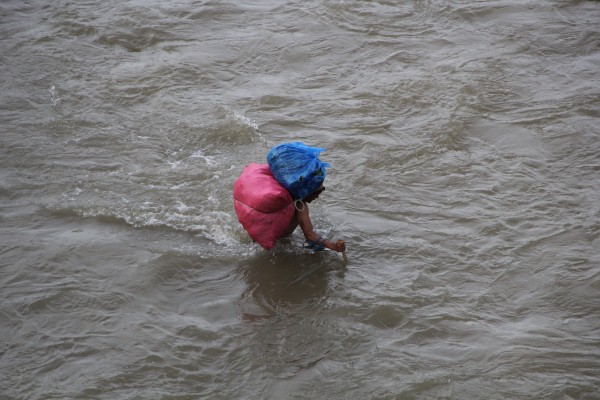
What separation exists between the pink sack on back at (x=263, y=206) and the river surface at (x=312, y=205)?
255 millimetres

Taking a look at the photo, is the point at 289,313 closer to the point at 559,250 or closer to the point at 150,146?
the point at 559,250

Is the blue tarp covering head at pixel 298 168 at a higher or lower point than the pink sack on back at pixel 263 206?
higher

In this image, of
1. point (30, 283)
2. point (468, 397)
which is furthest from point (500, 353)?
point (30, 283)

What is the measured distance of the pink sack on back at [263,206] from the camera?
4.87 meters

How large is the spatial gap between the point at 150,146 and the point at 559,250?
359cm

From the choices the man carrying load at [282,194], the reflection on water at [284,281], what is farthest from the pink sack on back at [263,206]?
the reflection on water at [284,281]

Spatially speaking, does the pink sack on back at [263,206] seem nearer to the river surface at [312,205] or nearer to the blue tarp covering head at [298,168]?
the blue tarp covering head at [298,168]

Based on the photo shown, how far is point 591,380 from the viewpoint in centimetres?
388

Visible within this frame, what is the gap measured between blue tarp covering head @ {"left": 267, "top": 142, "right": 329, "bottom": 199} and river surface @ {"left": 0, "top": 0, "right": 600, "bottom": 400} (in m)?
0.59

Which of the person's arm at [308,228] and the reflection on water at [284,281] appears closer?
the reflection on water at [284,281]

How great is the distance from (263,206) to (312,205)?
2.79 feet

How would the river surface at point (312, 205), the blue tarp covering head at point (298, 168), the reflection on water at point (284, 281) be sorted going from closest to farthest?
the river surface at point (312, 205)
the reflection on water at point (284, 281)
the blue tarp covering head at point (298, 168)

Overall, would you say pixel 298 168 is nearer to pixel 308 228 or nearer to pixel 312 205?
pixel 308 228

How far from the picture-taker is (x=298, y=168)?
189 inches
